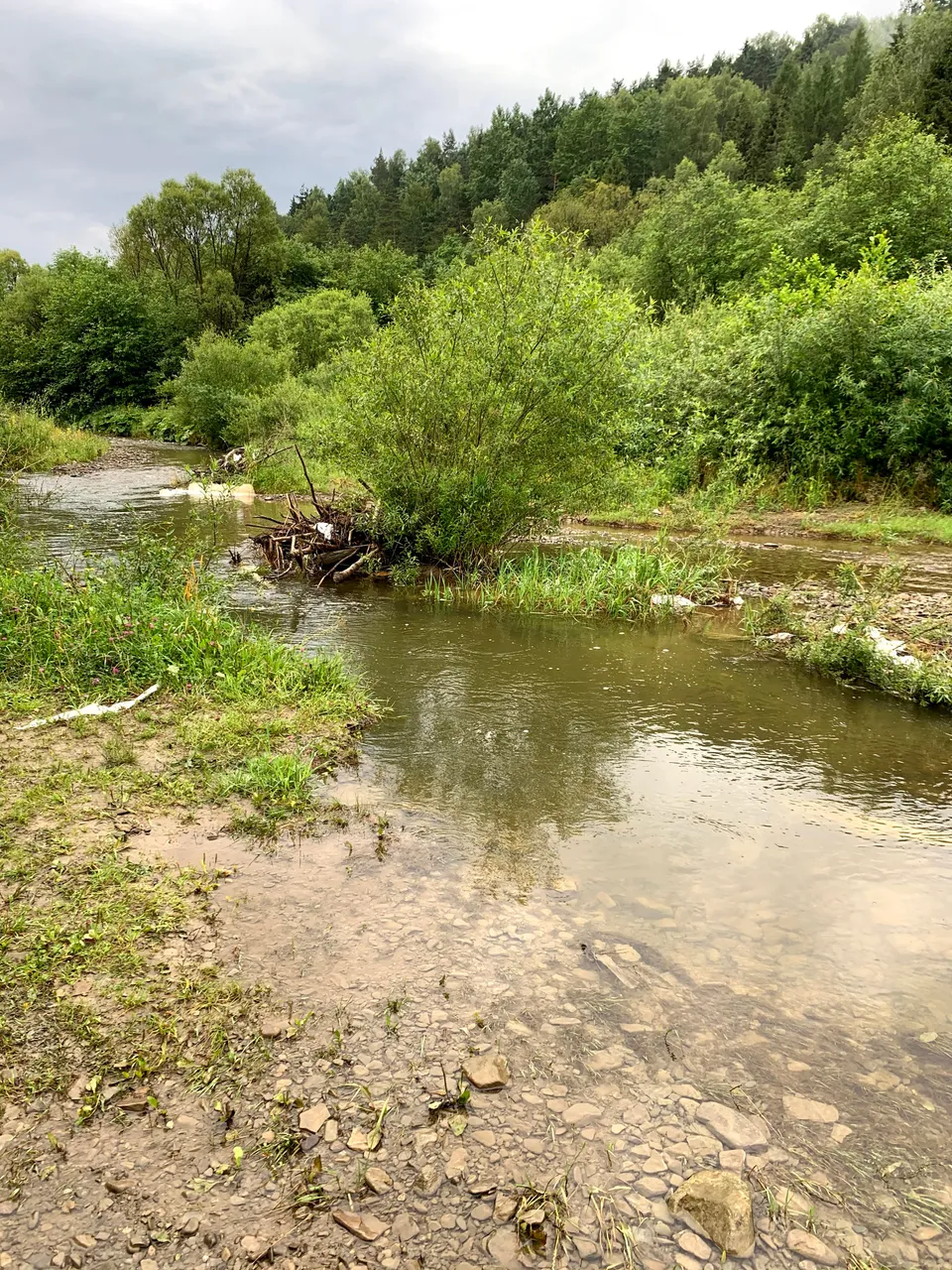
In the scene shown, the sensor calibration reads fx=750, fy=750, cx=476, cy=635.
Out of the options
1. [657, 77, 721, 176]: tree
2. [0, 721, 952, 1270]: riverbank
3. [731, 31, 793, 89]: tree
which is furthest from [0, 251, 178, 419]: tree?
[731, 31, 793, 89]: tree

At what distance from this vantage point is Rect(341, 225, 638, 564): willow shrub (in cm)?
1275

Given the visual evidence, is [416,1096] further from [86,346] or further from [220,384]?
[86,346]

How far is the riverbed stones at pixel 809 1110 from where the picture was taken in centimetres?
320

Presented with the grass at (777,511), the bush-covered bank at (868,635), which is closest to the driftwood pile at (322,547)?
the grass at (777,511)

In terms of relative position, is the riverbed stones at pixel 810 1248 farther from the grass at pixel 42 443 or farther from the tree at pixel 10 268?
the tree at pixel 10 268

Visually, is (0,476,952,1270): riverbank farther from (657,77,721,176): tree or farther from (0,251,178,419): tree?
(657,77,721,176): tree

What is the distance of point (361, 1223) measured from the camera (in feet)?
8.66

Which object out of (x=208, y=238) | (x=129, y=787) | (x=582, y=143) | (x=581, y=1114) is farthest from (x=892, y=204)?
(x=582, y=143)

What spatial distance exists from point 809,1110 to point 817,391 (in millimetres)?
20641

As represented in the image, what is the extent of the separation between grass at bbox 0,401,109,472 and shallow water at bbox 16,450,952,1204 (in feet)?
71.3

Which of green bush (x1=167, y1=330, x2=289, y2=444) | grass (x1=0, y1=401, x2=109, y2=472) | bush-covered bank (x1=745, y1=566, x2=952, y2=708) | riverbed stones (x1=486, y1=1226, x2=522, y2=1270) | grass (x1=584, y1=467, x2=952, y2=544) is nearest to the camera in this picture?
riverbed stones (x1=486, y1=1226, x2=522, y2=1270)

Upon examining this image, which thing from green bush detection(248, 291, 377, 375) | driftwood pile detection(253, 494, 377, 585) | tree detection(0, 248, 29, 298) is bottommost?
driftwood pile detection(253, 494, 377, 585)

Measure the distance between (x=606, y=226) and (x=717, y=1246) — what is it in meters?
75.2

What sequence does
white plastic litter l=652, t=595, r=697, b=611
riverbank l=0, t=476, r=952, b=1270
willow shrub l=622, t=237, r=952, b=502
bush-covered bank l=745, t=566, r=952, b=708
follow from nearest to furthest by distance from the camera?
riverbank l=0, t=476, r=952, b=1270
bush-covered bank l=745, t=566, r=952, b=708
white plastic litter l=652, t=595, r=697, b=611
willow shrub l=622, t=237, r=952, b=502
